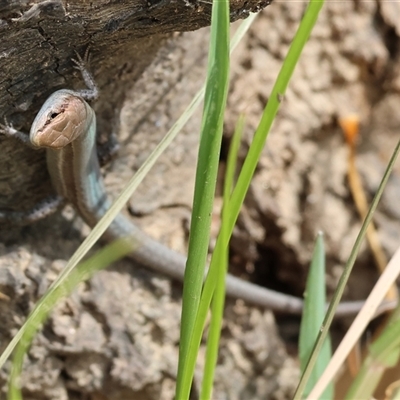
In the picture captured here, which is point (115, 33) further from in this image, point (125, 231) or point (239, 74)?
point (239, 74)

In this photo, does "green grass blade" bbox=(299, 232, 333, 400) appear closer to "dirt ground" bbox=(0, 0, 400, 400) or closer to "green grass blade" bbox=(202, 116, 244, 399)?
"green grass blade" bbox=(202, 116, 244, 399)

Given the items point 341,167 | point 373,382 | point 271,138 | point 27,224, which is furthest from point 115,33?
point 341,167

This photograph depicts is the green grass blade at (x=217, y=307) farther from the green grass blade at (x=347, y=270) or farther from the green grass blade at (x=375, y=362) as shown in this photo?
the green grass blade at (x=375, y=362)

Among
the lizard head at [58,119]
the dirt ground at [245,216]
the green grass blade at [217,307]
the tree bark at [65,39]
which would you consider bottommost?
the dirt ground at [245,216]

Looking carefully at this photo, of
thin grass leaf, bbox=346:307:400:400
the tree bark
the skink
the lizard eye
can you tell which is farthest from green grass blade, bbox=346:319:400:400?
the lizard eye

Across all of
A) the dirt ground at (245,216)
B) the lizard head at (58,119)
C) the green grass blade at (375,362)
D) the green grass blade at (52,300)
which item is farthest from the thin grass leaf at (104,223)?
the green grass blade at (375,362)
